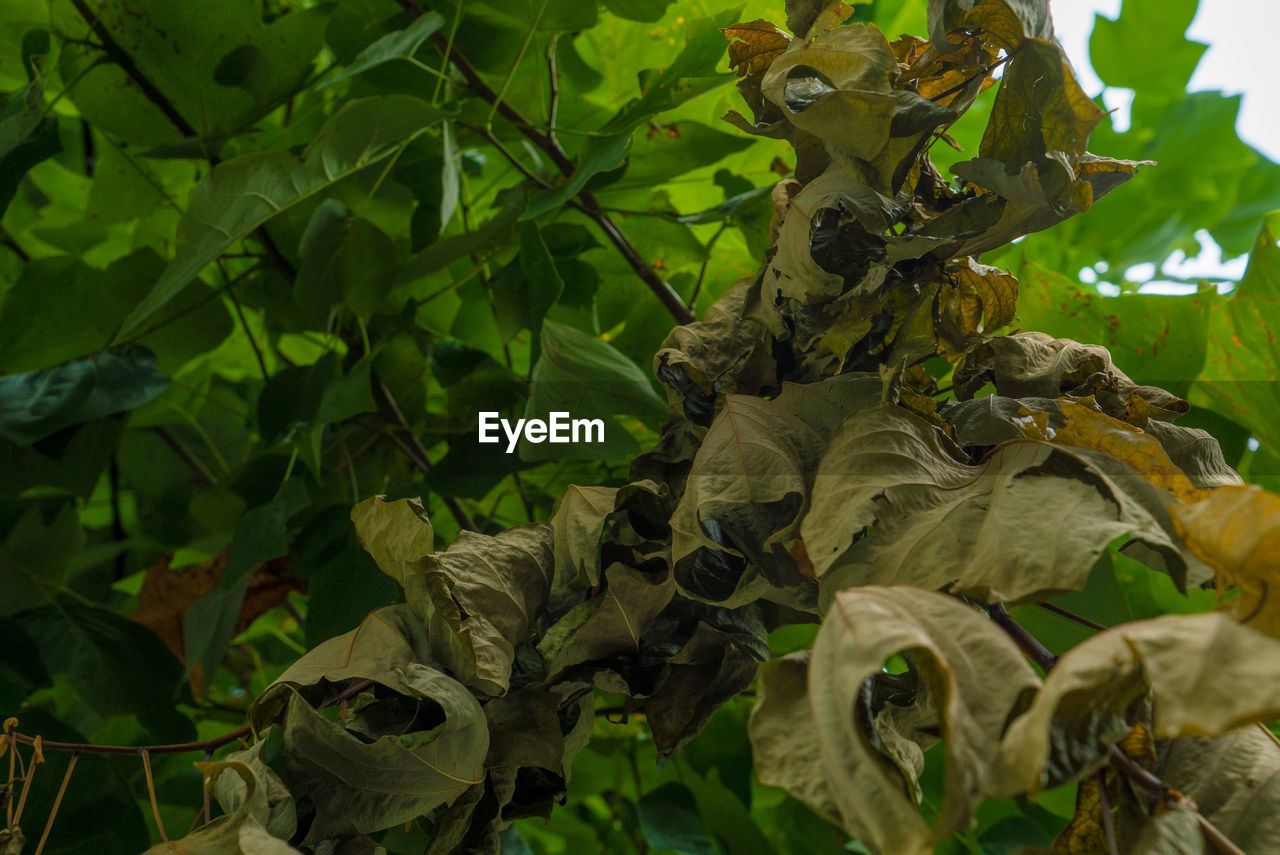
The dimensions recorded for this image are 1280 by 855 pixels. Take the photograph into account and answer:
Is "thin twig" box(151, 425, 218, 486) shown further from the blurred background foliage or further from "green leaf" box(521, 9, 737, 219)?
"green leaf" box(521, 9, 737, 219)

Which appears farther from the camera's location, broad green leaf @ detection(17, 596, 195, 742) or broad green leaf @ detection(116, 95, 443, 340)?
broad green leaf @ detection(17, 596, 195, 742)

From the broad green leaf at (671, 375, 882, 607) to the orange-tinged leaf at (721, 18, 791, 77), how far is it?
2.6 inches

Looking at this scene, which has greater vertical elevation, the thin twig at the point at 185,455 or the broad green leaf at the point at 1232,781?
the broad green leaf at the point at 1232,781

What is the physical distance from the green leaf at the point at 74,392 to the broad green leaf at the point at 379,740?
25 cm

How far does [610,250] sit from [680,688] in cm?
24

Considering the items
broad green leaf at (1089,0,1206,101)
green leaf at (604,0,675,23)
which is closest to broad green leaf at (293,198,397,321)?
green leaf at (604,0,675,23)

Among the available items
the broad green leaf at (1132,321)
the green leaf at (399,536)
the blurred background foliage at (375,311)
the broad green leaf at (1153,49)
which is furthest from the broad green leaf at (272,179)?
the broad green leaf at (1153,49)

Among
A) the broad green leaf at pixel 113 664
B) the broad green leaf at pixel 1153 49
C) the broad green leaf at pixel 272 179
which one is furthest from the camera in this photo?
the broad green leaf at pixel 1153 49

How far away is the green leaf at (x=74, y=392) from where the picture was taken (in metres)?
0.35

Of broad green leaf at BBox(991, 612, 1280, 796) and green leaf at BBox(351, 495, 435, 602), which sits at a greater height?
broad green leaf at BBox(991, 612, 1280, 796)

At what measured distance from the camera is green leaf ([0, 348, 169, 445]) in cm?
35

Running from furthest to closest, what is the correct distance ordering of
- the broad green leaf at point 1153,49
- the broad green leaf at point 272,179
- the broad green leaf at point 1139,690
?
1. the broad green leaf at point 1153,49
2. the broad green leaf at point 272,179
3. the broad green leaf at point 1139,690

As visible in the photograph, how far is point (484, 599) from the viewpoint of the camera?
168 millimetres

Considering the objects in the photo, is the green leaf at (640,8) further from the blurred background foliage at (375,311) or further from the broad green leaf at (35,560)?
the broad green leaf at (35,560)
